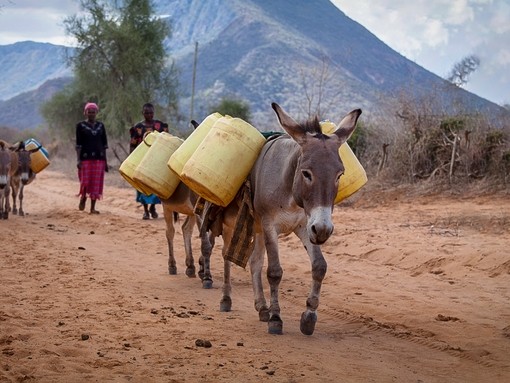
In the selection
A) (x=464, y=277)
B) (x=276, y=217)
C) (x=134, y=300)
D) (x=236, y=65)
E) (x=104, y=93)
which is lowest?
(x=134, y=300)

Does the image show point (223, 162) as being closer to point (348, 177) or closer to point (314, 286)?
point (348, 177)

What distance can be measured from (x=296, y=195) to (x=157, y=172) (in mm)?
3377

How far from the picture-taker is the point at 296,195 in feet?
19.0

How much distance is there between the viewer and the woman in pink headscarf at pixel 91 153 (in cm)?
1530

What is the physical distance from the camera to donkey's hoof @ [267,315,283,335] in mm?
6207

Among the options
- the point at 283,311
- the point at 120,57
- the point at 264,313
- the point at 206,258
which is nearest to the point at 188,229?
the point at 206,258

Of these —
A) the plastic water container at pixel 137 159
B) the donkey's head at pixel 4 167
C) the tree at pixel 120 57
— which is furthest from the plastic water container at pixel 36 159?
the tree at pixel 120 57

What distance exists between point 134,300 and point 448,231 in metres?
5.64

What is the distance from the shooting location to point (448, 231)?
11211mm

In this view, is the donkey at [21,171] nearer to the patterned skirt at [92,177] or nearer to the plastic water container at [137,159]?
the patterned skirt at [92,177]

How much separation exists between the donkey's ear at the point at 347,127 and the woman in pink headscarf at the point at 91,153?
33.0ft

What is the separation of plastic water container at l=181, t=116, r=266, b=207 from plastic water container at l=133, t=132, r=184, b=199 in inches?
82.9

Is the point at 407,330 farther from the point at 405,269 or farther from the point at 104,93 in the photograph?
the point at 104,93

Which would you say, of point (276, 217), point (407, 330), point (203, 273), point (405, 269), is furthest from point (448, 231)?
point (276, 217)
